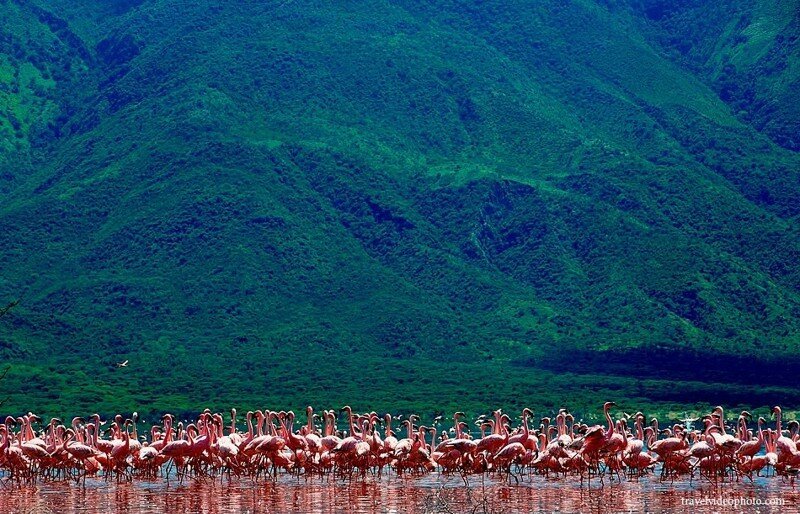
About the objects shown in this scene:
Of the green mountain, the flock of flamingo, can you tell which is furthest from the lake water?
the green mountain

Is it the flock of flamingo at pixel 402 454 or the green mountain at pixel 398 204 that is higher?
the green mountain at pixel 398 204

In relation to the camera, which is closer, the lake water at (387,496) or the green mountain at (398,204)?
the lake water at (387,496)

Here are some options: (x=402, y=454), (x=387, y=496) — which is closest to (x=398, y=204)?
(x=402, y=454)

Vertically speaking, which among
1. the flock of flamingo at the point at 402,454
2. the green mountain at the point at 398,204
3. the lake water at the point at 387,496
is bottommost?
the lake water at the point at 387,496

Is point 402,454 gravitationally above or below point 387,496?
above

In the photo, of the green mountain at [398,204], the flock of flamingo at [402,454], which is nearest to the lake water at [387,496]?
the flock of flamingo at [402,454]

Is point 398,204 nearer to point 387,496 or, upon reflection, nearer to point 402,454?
point 402,454

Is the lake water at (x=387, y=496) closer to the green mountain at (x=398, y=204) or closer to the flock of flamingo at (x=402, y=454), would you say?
the flock of flamingo at (x=402, y=454)
